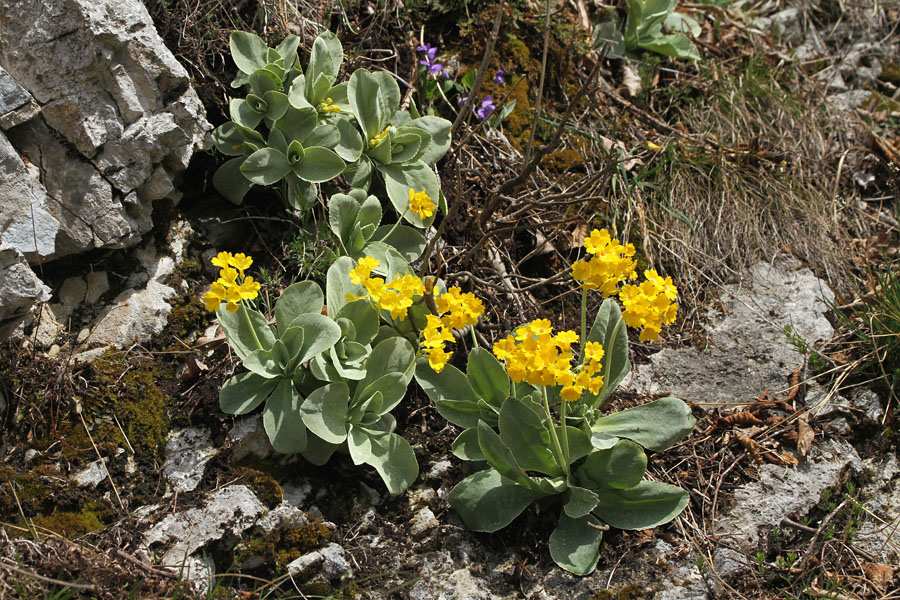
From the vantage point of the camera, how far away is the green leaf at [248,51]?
10.4ft

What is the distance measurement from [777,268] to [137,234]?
3121 millimetres

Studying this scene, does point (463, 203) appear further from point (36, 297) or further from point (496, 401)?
point (36, 297)

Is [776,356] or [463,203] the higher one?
[463,203]

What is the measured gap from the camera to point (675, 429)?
8.68 ft

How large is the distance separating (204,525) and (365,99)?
194 centimetres

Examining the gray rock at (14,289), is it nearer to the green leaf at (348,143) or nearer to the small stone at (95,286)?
the small stone at (95,286)

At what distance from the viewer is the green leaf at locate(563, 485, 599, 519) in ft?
8.04

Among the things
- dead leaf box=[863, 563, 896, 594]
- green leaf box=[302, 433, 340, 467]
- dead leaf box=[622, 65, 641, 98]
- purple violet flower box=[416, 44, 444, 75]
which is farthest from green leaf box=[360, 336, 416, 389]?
dead leaf box=[622, 65, 641, 98]

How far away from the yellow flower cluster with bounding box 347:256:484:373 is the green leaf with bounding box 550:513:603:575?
73 centimetres

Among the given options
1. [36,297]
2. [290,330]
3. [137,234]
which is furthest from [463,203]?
[36,297]

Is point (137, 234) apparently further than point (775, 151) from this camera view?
No

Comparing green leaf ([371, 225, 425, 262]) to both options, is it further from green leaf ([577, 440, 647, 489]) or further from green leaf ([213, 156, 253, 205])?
green leaf ([577, 440, 647, 489])

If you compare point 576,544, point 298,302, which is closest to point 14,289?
point 298,302

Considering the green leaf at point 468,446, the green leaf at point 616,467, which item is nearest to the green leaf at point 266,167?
the green leaf at point 468,446
